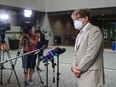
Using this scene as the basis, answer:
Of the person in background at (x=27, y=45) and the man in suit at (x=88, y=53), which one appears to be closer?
the man in suit at (x=88, y=53)

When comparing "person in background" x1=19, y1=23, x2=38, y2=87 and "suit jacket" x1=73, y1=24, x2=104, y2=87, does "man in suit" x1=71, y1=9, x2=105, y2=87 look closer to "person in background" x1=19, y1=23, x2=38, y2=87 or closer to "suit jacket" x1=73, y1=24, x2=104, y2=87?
"suit jacket" x1=73, y1=24, x2=104, y2=87

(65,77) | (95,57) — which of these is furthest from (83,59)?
(65,77)

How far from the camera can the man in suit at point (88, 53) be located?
1.99 meters

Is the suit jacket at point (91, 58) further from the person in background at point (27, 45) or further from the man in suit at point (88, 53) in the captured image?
the person in background at point (27, 45)

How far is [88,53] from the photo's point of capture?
1990mm

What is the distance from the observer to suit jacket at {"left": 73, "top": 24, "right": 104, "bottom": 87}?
6.53 feet

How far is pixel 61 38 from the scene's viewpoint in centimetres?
1864

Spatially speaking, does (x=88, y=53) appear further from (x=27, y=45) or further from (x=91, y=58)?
(x=27, y=45)

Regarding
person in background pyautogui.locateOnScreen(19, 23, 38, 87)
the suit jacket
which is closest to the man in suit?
the suit jacket

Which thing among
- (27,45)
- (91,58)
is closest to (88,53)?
(91,58)

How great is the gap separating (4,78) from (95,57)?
382 cm

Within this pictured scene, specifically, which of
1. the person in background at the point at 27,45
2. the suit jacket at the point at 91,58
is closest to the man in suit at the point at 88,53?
the suit jacket at the point at 91,58

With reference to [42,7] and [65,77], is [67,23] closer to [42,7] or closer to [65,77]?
[42,7]

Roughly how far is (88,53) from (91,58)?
56mm
